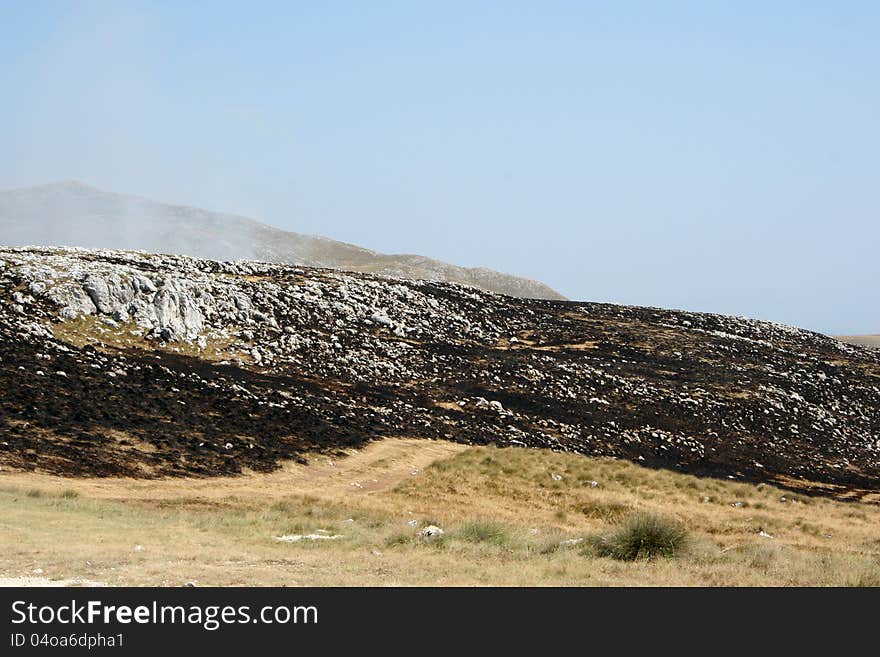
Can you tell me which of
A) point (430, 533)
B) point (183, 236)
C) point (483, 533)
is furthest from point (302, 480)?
point (183, 236)

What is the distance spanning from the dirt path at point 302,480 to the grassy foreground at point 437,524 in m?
0.12

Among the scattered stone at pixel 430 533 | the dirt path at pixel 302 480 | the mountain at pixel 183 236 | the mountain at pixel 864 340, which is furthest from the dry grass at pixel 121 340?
the mountain at pixel 864 340

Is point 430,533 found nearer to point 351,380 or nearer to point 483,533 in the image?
point 483,533

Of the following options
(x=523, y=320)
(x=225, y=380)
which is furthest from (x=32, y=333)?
(x=523, y=320)

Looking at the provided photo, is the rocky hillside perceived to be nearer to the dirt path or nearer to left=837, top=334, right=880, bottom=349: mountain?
the dirt path

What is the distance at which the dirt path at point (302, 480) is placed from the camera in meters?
26.8

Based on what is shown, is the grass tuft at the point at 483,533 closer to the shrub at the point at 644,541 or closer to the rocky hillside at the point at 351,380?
the shrub at the point at 644,541

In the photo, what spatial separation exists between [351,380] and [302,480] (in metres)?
18.8

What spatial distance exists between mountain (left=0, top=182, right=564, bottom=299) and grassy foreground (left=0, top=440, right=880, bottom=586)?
9157 cm

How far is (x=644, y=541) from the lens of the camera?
57.4 feet

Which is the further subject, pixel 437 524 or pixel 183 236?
pixel 183 236

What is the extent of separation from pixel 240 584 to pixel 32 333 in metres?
36.6
